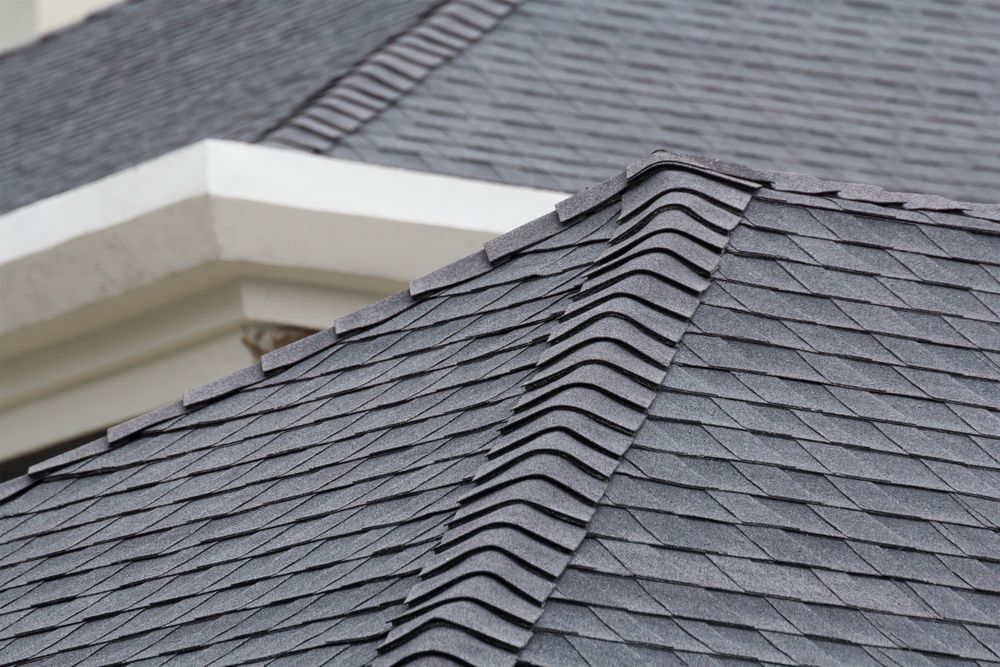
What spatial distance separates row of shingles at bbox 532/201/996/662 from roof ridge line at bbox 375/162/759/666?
106 mm

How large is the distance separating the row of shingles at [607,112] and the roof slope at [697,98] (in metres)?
0.01

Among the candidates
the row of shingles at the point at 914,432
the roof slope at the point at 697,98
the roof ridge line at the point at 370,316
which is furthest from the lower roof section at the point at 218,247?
the row of shingles at the point at 914,432

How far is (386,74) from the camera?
1051cm

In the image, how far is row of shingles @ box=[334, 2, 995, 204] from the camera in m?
9.89

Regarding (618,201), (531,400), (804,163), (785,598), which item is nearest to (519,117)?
(804,163)

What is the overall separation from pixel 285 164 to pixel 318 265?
0.55 metres

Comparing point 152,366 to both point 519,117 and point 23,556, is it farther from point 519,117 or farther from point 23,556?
point 23,556

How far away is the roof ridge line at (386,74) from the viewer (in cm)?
994

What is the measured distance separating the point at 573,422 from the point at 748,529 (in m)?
0.56

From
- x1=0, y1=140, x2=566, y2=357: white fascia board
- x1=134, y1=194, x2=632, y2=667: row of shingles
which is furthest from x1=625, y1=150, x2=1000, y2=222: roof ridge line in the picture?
x1=0, y1=140, x2=566, y2=357: white fascia board

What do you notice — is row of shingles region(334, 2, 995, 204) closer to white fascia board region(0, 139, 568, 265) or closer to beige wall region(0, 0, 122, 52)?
white fascia board region(0, 139, 568, 265)

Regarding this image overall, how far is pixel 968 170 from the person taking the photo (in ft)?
33.9

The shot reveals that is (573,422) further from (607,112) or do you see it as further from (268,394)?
(607,112)

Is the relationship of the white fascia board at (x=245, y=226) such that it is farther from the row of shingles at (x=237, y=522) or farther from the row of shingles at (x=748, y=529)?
the row of shingles at (x=748, y=529)
